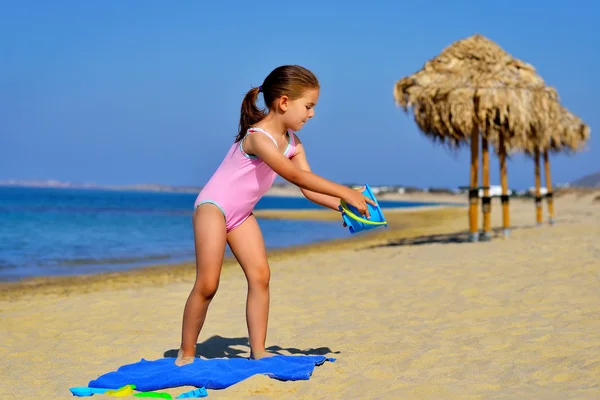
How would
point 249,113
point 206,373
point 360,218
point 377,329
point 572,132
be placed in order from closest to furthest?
point 360,218, point 206,373, point 249,113, point 377,329, point 572,132

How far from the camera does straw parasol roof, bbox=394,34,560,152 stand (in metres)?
11.6

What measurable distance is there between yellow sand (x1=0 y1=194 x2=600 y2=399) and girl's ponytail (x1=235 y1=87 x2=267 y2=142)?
1329mm

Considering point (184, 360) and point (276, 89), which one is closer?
point (276, 89)

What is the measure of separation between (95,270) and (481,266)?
6.90 metres

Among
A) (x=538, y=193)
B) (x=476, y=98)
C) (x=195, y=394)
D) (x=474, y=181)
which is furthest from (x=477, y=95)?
(x=195, y=394)

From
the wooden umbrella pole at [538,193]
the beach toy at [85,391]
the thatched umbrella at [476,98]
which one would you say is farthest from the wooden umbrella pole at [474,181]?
the beach toy at [85,391]

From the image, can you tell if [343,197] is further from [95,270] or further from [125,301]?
[95,270]

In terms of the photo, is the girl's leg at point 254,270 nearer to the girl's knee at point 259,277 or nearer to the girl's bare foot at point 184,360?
the girl's knee at point 259,277

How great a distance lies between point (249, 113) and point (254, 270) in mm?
866

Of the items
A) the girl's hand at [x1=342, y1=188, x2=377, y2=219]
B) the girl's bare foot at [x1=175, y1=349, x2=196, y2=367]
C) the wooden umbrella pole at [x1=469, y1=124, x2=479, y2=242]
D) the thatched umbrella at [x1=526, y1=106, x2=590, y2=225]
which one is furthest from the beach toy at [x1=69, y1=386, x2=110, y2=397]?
the thatched umbrella at [x1=526, y1=106, x2=590, y2=225]

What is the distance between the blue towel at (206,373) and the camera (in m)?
3.49

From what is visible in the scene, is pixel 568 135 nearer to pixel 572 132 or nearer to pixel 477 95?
pixel 572 132

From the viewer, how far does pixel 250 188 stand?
3.63 m

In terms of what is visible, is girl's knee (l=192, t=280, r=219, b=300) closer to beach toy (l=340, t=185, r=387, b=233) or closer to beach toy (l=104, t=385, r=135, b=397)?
beach toy (l=104, t=385, r=135, b=397)
